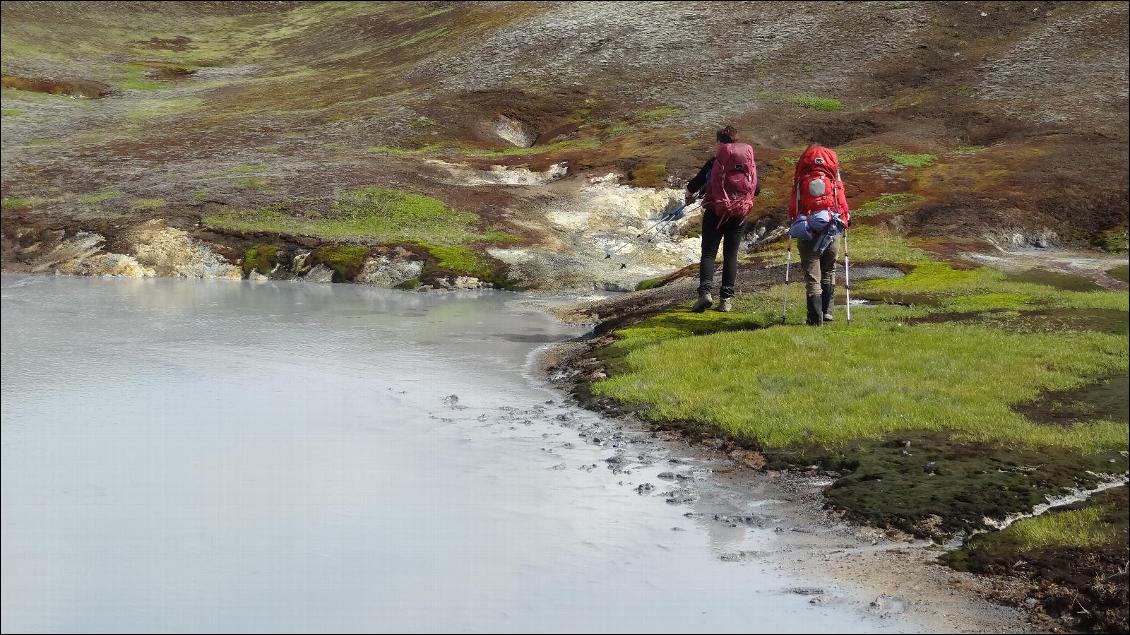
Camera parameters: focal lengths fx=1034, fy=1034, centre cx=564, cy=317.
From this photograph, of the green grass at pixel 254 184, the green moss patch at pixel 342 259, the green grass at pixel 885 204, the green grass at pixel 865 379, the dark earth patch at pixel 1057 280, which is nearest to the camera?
the green grass at pixel 865 379

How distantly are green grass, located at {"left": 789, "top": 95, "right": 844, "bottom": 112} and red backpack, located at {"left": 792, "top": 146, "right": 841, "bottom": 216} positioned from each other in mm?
59656

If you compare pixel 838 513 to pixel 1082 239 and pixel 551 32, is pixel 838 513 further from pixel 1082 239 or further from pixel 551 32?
pixel 551 32

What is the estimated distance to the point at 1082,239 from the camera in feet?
140

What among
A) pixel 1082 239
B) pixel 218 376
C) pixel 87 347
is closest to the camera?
pixel 218 376

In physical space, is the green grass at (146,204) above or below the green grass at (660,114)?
below

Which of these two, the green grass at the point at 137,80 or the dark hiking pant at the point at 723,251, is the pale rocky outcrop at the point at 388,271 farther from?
the green grass at the point at 137,80

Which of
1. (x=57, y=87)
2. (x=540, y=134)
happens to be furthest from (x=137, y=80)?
(x=540, y=134)

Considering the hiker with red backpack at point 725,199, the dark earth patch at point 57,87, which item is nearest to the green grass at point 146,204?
the hiker with red backpack at point 725,199

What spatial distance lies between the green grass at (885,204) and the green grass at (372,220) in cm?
1725

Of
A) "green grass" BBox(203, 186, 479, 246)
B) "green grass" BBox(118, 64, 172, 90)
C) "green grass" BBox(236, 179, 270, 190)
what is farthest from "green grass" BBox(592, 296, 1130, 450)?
"green grass" BBox(118, 64, 172, 90)

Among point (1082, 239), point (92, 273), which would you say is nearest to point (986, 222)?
point (1082, 239)

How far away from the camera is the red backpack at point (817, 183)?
21.6m

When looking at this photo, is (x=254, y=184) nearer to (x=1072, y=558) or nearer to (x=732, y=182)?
(x=732, y=182)

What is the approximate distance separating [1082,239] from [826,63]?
50256 mm
